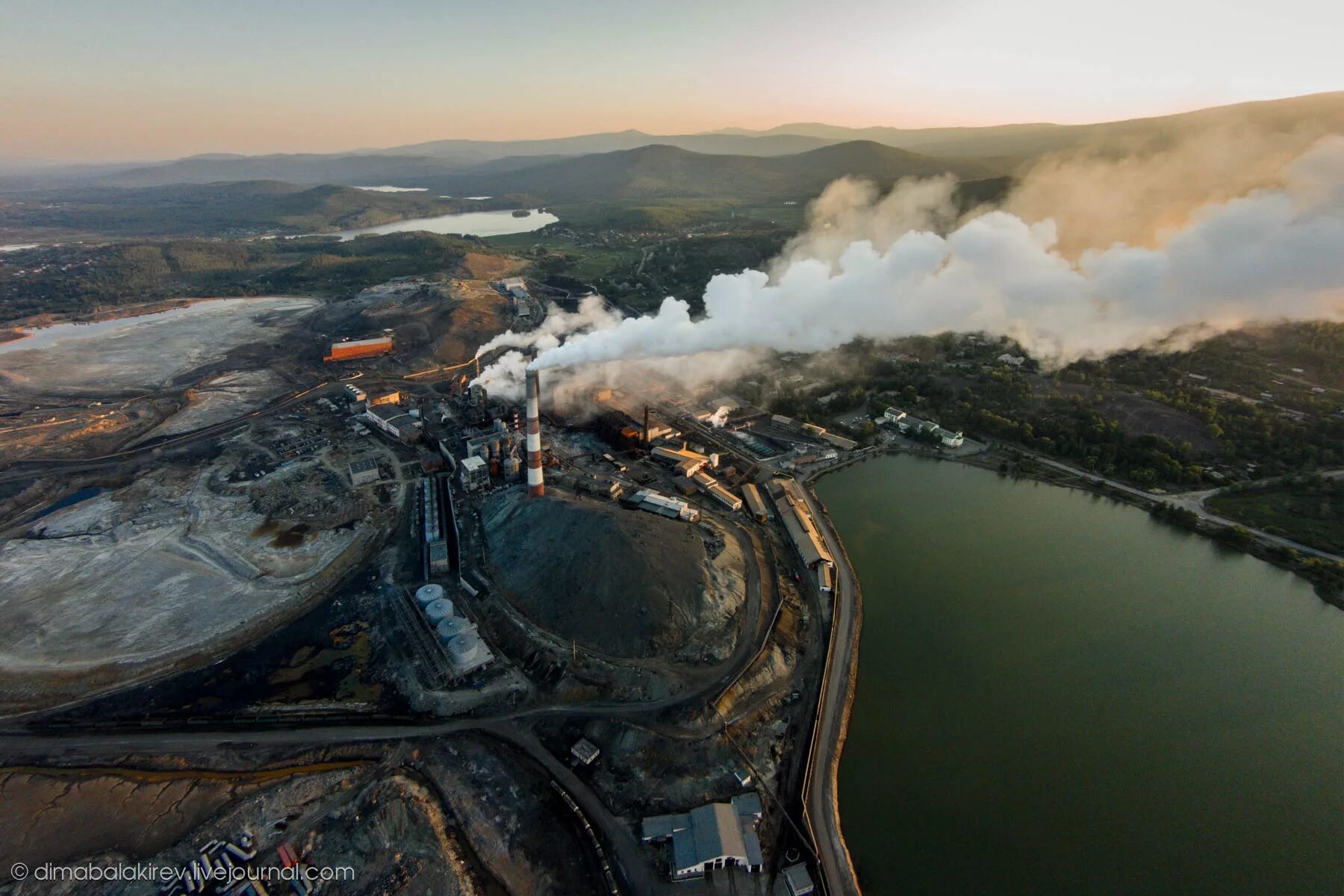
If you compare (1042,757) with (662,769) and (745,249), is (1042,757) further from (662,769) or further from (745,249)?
(745,249)

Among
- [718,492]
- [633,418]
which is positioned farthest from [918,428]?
[633,418]

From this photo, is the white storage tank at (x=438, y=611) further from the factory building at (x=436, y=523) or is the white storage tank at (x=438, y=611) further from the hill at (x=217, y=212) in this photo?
the hill at (x=217, y=212)

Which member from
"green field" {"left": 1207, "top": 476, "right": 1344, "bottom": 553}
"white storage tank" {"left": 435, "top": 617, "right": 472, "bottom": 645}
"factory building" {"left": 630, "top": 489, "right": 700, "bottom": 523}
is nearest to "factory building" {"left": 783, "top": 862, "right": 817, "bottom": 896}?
"white storage tank" {"left": 435, "top": 617, "right": 472, "bottom": 645}

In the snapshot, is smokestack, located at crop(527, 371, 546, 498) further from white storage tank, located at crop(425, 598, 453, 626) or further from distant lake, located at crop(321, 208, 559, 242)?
distant lake, located at crop(321, 208, 559, 242)

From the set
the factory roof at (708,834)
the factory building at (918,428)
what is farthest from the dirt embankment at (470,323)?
the factory roof at (708,834)

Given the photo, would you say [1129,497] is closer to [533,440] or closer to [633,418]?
[633,418]
